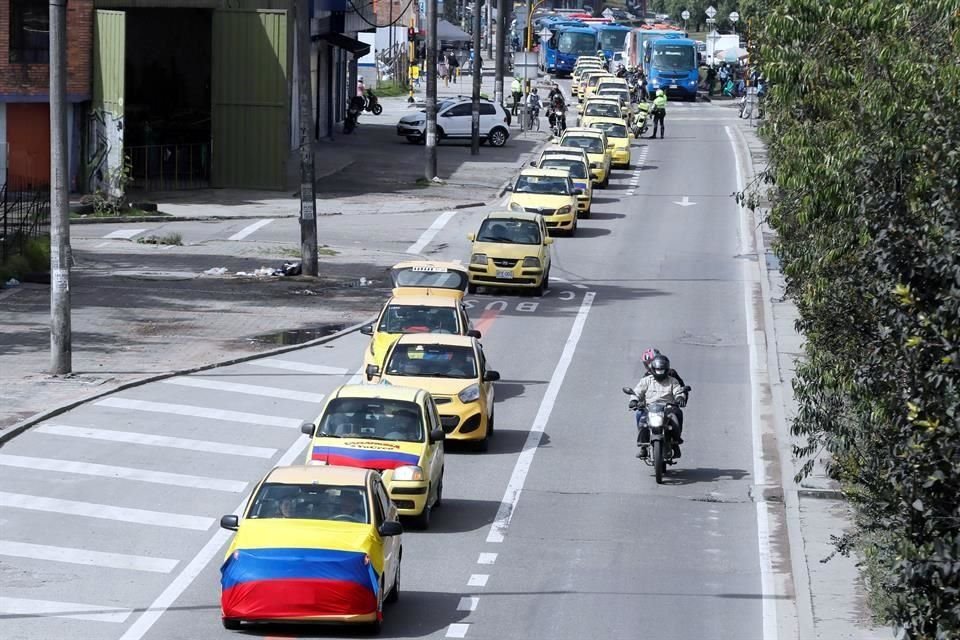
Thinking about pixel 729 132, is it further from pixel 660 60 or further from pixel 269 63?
pixel 269 63

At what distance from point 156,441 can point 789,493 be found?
27.9ft

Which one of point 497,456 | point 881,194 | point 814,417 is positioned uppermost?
point 881,194

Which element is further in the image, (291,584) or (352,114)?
(352,114)

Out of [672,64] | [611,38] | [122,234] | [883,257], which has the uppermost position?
[611,38]

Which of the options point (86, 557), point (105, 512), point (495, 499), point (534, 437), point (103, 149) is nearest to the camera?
point (86, 557)

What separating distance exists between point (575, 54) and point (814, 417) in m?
101

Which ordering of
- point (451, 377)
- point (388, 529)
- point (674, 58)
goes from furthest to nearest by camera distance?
point (674, 58), point (451, 377), point (388, 529)

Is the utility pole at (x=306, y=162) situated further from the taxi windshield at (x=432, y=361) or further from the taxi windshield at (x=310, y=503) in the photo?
the taxi windshield at (x=310, y=503)

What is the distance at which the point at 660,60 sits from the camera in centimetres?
9419

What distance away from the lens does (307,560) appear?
1507 centimetres

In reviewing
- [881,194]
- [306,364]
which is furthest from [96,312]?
[881,194]

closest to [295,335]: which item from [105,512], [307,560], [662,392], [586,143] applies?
[662,392]

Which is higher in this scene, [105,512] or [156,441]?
[156,441]

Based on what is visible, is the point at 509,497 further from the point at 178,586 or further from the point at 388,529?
the point at 388,529
